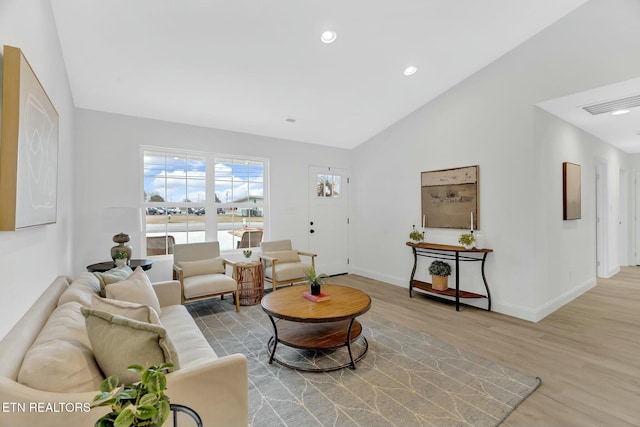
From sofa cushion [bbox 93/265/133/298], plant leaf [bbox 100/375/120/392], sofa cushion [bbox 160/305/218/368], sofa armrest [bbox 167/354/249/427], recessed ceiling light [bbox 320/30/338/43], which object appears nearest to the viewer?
plant leaf [bbox 100/375/120/392]

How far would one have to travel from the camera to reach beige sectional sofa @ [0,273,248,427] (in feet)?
3.28

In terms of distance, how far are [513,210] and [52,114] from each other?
4504mm

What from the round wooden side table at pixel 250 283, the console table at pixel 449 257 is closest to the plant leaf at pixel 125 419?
the round wooden side table at pixel 250 283

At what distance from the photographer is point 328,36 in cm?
300

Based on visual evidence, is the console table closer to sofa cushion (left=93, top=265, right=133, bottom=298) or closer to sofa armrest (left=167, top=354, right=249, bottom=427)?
sofa armrest (left=167, top=354, right=249, bottom=427)

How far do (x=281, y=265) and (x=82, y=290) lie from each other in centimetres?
269

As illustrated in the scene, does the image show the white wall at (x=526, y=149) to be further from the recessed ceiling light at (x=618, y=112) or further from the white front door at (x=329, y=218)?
the white front door at (x=329, y=218)

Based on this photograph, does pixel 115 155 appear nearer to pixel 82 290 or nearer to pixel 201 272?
pixel 201 272

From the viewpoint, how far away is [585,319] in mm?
3480

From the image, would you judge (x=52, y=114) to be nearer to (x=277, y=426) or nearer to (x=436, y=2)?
(x=277, y=426)

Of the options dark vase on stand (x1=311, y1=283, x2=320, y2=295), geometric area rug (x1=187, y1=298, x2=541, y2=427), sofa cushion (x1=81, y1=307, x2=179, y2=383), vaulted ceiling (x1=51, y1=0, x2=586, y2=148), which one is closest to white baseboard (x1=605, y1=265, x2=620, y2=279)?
vaulted ceiling (x1=51, y1=0, x2=586, y2=148)

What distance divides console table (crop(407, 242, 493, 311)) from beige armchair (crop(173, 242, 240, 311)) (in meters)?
2.63

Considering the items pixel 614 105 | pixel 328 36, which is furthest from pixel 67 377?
pixel 614 105

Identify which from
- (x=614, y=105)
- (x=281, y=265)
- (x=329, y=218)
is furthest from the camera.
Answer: (x=329, y=218)
